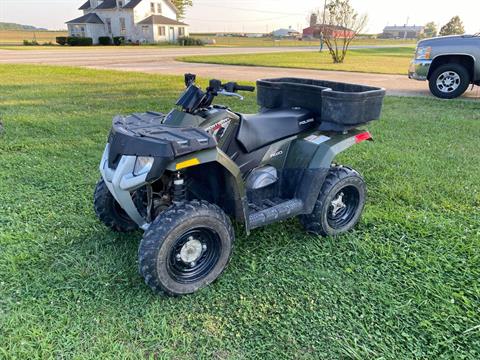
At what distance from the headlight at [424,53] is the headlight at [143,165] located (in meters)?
8.54

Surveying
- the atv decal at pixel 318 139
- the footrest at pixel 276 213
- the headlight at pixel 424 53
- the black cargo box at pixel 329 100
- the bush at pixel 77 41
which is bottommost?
the footrest at pixel 276 213

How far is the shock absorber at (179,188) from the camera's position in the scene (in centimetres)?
238

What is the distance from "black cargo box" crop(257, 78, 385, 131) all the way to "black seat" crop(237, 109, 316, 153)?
13 centimetres

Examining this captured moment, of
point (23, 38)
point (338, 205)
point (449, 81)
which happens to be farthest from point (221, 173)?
point (23, 38)

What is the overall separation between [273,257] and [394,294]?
0.83 m

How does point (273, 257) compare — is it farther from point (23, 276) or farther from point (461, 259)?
point (23, 276)

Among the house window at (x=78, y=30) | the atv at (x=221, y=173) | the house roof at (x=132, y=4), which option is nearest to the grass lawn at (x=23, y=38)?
the house window at (x=78, y=30)

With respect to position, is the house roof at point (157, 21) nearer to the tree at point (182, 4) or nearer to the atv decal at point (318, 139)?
the tree at point (182, 4)

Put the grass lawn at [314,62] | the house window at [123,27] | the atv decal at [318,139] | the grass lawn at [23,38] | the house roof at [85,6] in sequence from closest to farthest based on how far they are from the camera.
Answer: the atv decal at [318,139] → the grass lawn at [314,62] → the grass lawn at [23,38] → the house window at [123,27] → the house roof at [85,6]

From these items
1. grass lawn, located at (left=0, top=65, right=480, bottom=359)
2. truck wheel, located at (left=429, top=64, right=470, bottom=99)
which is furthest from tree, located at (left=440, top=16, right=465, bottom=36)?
grass lawn, located at (left=0, top=65, right=480, bottom=359)

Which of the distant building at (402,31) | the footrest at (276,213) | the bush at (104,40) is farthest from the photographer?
the distant building at (402,31)

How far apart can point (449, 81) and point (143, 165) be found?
894 centimetres

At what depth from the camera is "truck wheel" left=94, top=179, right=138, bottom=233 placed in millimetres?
2881

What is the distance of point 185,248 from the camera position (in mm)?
2412
